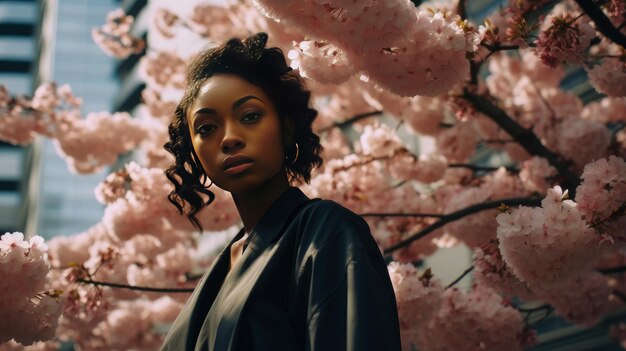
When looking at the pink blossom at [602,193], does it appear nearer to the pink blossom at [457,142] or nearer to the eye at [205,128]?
the eye at [205,128]

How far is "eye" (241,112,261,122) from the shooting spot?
101 inches

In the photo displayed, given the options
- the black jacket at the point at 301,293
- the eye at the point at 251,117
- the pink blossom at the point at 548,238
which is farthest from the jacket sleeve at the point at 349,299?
the pink blossom at the point at 548,238

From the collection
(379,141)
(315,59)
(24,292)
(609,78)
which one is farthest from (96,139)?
(609,78)

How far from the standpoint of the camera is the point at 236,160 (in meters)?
2.50

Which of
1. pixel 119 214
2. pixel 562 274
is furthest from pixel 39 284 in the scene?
pixel 119 214

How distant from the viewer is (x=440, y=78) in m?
3.57

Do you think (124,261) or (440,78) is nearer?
(440,78)

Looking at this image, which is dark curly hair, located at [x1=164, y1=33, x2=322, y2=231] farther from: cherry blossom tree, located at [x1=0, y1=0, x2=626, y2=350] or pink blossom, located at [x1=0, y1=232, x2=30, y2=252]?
pink blossom, located at [x1=0, y1=232, x2=30, y2=252]

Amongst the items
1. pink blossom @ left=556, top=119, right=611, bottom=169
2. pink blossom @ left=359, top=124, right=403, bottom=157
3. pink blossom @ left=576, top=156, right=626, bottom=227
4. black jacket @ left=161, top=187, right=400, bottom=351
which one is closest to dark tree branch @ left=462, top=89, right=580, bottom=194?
pink blossom @ left=556, top=119, right=611, bottom=169

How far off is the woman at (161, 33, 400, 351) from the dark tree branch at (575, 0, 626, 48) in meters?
1.25

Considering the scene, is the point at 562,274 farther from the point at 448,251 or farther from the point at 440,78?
the point at 448,251

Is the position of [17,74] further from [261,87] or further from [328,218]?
[328,218]

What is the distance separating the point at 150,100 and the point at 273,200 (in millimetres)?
6441

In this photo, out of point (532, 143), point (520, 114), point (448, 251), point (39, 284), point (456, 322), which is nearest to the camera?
point (39, 284)
